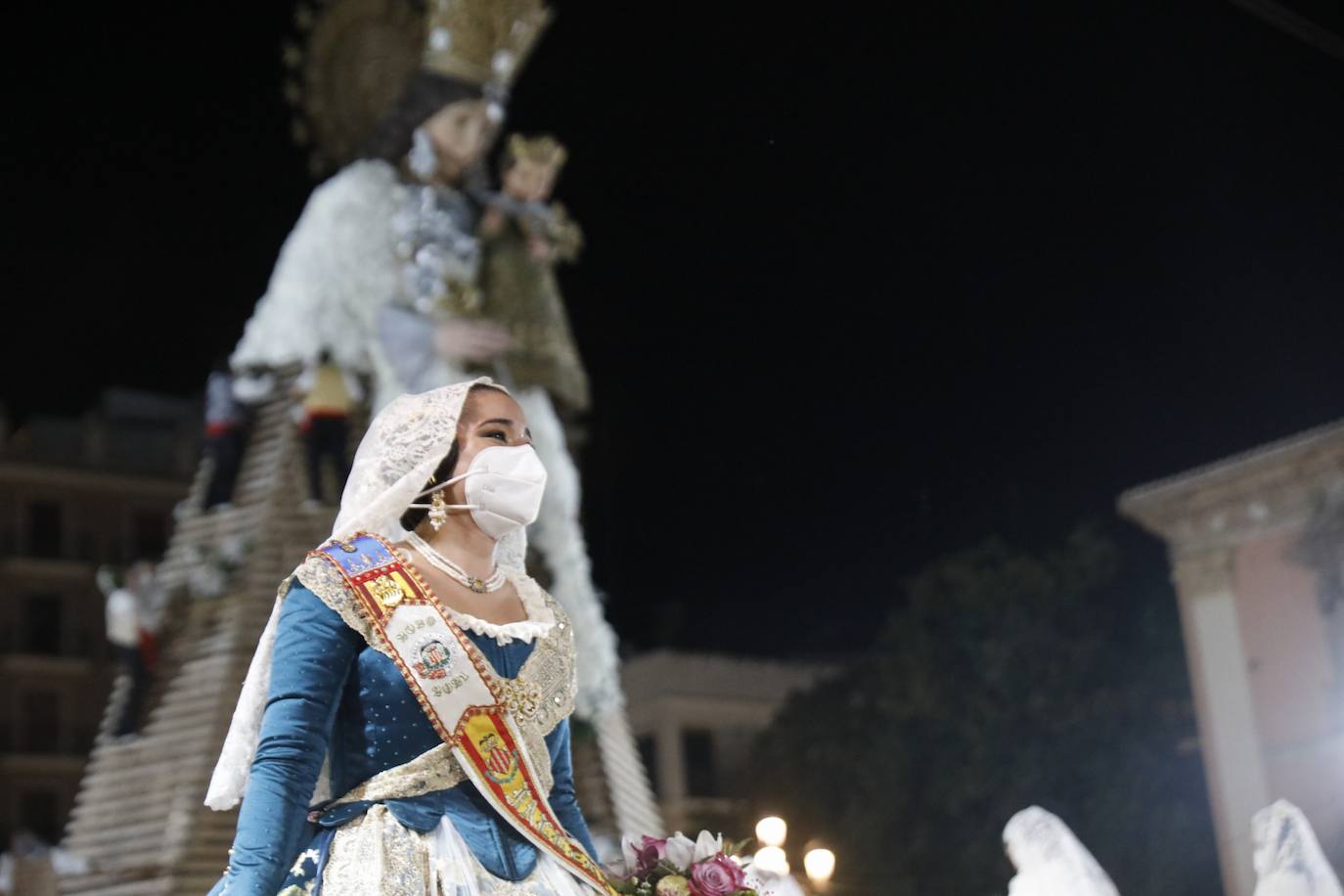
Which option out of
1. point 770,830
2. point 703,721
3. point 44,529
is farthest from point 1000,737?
point 44,529

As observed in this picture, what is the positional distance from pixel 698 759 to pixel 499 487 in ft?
45.6

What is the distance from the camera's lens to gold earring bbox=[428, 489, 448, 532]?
299 cm

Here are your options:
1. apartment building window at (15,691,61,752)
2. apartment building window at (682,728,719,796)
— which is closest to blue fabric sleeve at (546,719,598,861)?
apartment building window at (682,728,719,796)

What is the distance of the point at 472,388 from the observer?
306 centimetres

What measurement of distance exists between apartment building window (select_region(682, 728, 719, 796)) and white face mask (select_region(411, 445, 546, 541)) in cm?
1373

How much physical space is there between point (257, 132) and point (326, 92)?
44.5 inches

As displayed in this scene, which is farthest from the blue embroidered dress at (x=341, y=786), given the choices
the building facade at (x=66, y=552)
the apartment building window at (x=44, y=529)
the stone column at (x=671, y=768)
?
the apartment building window at (x=44, y=529)

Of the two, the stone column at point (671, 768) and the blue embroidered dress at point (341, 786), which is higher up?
the stone column at point (671, 768)

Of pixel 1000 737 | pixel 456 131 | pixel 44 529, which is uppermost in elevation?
pixel 44 529

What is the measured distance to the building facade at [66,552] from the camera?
18766 mm

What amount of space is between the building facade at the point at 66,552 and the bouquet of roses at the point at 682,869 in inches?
650

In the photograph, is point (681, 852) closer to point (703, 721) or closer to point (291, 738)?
point (291, 738)

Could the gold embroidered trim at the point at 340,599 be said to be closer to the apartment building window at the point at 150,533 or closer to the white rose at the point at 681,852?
the white rose at the point at 681,852

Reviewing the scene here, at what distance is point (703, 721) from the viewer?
16.4 meters
